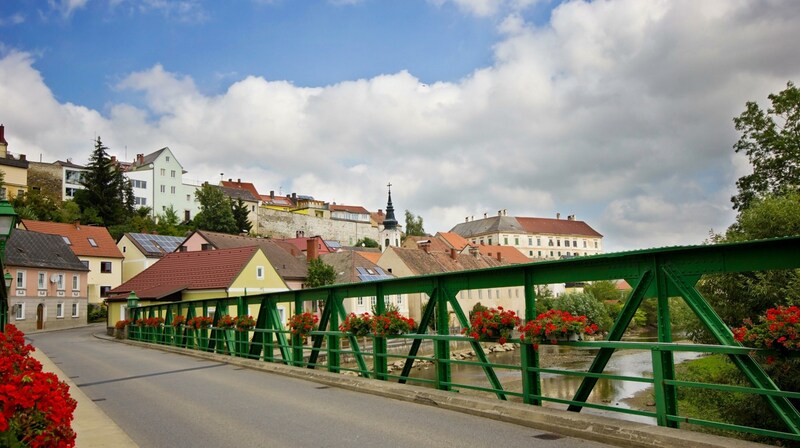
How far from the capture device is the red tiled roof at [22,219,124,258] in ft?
200

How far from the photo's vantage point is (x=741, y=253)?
6.35 meters

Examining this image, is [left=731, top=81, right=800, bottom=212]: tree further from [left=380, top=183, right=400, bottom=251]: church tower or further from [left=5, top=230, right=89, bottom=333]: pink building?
[left=380, top=183, right=400, bottom=251]: church tower

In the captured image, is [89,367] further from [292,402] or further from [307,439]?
[307,439]

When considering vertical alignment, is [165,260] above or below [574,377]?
above

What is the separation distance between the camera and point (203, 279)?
4350cm

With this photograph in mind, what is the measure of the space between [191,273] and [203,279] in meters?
1.85

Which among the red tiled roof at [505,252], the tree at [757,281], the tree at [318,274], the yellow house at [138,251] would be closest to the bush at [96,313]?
the yellow house at [138,251]

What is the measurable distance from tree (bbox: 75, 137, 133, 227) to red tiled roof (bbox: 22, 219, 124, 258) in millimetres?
12534

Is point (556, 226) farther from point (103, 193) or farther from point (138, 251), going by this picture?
point (138, 251)

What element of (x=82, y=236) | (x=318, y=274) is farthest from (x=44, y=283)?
(x=318, y=274)

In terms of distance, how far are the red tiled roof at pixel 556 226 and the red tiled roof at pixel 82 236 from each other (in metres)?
101

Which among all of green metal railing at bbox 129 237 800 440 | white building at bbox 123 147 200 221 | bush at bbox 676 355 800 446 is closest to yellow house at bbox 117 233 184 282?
white building at bbox 123 147 200 221

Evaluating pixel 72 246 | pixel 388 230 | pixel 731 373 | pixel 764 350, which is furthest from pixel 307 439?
pixel 388 230

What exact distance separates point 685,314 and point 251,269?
27836 millimetres
